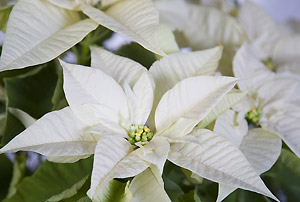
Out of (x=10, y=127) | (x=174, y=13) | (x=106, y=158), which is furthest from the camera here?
(x=174, y=13)

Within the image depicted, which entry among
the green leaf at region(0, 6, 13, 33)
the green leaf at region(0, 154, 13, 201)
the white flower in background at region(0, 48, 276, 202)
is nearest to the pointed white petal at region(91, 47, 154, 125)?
the white flower in background at region(0, 48, 276, 202)

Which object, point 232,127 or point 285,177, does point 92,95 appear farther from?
point 285,177

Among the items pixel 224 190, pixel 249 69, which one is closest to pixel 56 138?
pixel 224 190

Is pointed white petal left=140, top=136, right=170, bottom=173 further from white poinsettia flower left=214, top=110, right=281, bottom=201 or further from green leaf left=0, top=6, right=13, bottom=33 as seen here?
green leaf left=0, top=6, right=13, bottom=33

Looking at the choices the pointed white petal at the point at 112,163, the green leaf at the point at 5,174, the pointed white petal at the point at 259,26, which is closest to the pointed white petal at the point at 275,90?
the pointed white petal at the point at 259,26

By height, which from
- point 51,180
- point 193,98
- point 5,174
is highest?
point 193,98

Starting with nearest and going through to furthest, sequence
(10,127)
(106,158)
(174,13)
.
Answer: (106,158)
(10,127)
(174,13)
